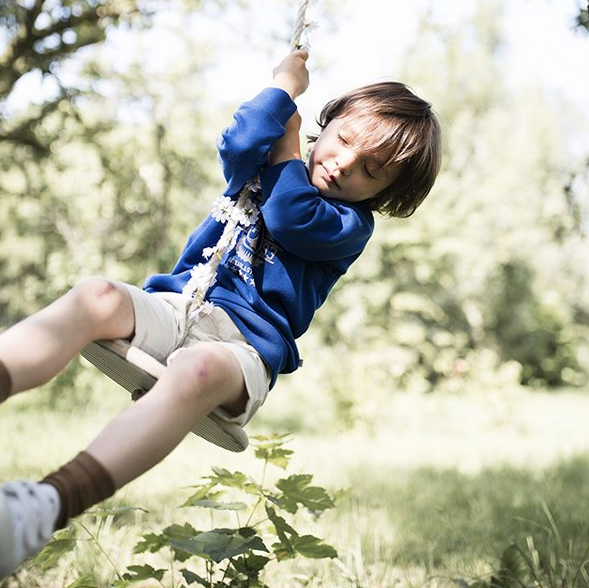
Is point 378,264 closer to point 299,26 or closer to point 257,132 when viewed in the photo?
point 299,26

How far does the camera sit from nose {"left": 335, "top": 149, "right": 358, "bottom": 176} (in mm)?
2031

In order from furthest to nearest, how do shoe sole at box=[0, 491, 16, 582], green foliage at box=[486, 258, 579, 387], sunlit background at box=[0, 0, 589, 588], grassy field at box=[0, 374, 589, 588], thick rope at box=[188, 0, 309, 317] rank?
green foliage at box=[486, 258, 579, 387], sunlit background at box=[0, 0, 589, 588], grassy field at box=[0, 374, 589, 588], thick rope at box=[188, 0, 309, 317], shoe sole at box=[0, 491, 16, 582]

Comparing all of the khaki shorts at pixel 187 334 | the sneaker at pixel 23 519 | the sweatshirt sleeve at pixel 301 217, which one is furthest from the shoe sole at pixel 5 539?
the sweatshirt sleeve at pixel 301 217

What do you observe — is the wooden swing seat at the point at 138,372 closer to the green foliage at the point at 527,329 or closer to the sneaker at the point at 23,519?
the sneaker at the point at 23,519

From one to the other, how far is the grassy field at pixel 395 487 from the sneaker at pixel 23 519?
40.6 inches

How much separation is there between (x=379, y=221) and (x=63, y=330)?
10.2 meters

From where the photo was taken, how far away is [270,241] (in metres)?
2.10

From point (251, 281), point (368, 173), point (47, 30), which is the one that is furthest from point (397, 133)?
Result: point (47, 30)

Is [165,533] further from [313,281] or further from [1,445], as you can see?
[1,445]

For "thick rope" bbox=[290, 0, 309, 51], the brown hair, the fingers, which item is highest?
"thick rope" bbox=[290, 0, 309, 51]

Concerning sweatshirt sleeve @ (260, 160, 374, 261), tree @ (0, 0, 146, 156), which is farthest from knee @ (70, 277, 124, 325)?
tree @ (0, 0, 146, 156)

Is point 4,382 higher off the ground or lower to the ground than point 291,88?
lower

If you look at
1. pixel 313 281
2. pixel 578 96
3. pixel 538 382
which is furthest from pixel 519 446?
pixel 578 96

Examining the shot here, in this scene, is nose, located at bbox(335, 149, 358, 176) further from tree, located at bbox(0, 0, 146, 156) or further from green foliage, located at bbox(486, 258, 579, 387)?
green foliage, located at bbox(486, 258, 579, 387)
